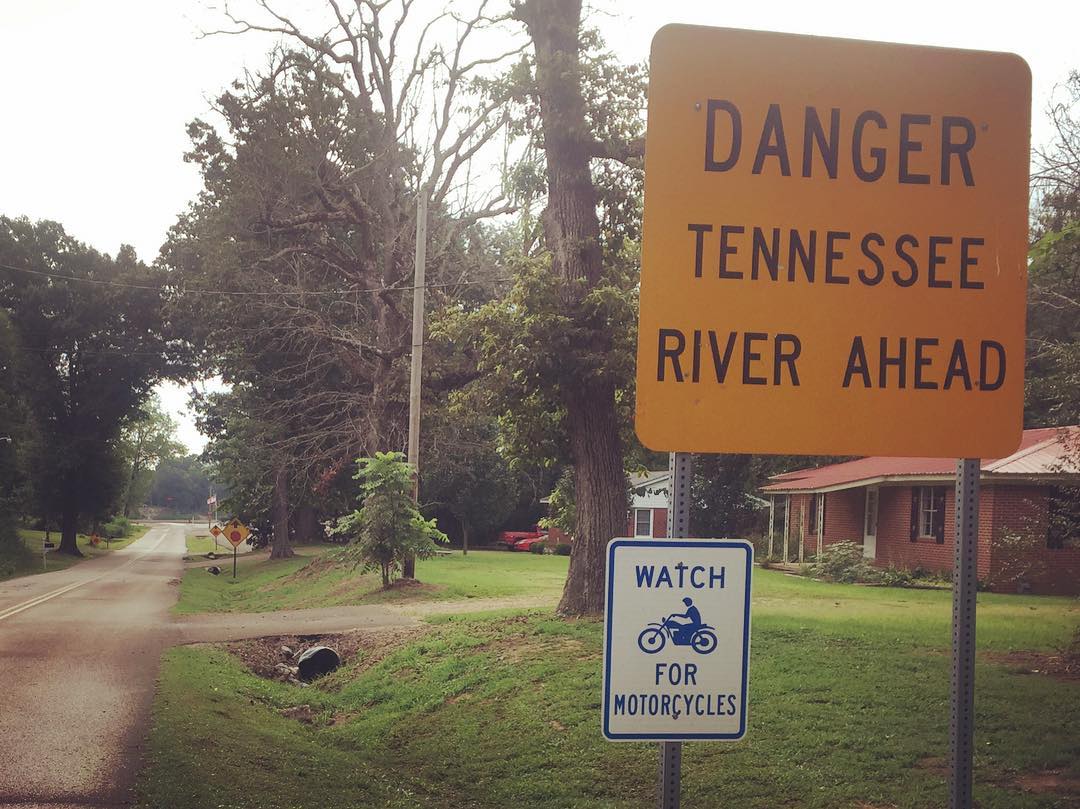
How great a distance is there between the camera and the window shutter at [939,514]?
28.4m

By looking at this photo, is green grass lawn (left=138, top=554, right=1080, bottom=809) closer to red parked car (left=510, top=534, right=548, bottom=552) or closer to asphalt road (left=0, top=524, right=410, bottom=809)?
asphalt road (left=0, top=524, right=410, bottom=809)

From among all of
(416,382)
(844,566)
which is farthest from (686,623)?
(844,566)

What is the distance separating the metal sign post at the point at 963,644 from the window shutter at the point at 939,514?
26.1m

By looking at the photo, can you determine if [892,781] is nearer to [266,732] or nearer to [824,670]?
[824,670]

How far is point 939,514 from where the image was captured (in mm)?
28719

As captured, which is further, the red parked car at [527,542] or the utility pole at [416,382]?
the red parked car at [527,542]

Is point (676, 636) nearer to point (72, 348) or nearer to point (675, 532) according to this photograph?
point (675, 532)

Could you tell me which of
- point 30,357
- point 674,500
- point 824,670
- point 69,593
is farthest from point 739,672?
point 30,357

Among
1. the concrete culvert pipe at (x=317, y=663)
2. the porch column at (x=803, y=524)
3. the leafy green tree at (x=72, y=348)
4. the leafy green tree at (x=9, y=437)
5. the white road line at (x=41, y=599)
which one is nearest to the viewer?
the concrete culvert pipe at (x=317, y=663)

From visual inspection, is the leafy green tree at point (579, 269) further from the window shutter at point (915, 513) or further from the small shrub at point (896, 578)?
the window shutter at point (915, 513)

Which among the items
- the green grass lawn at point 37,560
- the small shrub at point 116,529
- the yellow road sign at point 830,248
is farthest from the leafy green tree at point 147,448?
the yellow road sign at point 830,248

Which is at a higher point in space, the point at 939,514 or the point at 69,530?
the point at 939,514

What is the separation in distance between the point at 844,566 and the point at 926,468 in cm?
341

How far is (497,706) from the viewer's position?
1271 centimetres
